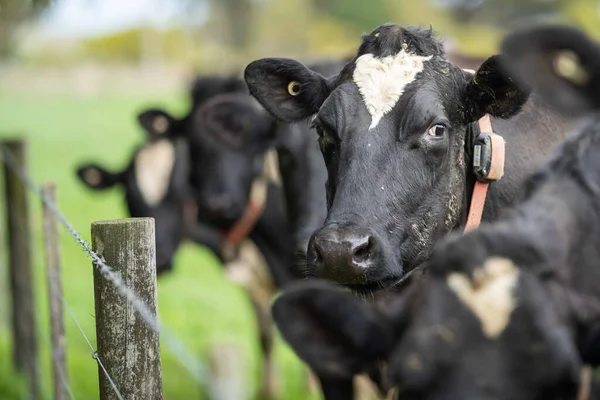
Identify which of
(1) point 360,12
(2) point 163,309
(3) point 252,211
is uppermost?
(1) point 360,12

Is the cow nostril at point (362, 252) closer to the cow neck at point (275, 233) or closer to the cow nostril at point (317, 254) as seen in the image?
the cow nostril at point (317, 254)

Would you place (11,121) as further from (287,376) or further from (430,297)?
(430,297)

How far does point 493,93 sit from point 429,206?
0.54m

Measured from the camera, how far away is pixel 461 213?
3477mm

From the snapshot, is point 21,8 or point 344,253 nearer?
point 344,253

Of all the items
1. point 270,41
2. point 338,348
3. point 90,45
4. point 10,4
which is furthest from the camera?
point 270,41

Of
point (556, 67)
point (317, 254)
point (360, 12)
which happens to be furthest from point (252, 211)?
point (360, 12)

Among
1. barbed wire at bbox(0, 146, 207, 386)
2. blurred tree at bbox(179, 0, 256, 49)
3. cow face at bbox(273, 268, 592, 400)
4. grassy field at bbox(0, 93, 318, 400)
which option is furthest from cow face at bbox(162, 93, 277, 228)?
blurred tree at bbox(179, 0, 256, 49)

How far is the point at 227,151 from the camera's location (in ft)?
21.5

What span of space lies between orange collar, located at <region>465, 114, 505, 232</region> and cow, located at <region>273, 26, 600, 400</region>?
3.25ft

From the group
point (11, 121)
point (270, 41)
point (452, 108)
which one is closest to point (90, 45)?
point (270, 41)

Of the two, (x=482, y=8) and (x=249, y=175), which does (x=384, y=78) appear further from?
(x=482, y=8)

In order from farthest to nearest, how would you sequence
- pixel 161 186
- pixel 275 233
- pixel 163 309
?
pixel 163 309 < pixel 275 233 < pixel 161 186

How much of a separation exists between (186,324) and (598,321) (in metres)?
6.76
